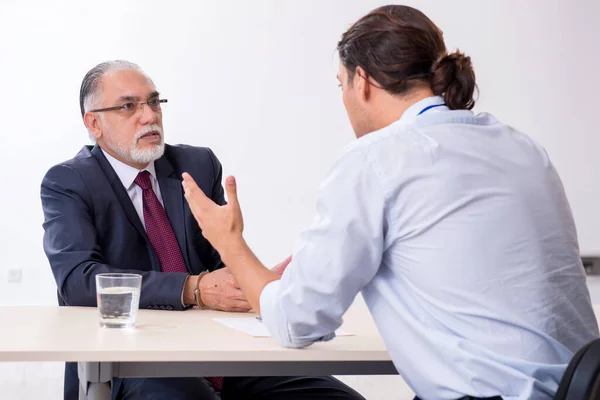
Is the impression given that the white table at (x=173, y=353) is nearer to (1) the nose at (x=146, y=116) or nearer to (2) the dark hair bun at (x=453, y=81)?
(2) the dark hair bun at (x=453, y=81)

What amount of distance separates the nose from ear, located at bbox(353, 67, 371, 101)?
3.65ft

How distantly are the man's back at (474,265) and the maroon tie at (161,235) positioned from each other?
982 mm

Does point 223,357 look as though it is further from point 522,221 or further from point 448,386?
point 522,221

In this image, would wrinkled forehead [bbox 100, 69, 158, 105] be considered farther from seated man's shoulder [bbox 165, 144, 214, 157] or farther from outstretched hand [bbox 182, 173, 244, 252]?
outstretched hand [bbox 182, 173, 244, 252]

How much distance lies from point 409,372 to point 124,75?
146 centimetres

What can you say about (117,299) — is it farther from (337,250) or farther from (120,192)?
(120,192)

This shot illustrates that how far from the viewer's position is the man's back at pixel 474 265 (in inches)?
48.6

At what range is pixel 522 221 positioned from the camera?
4.15ft

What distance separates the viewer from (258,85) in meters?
4.80

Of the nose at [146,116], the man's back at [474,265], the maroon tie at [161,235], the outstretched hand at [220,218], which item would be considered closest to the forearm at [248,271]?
the outstretched hand at [220,218]

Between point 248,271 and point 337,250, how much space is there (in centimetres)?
27

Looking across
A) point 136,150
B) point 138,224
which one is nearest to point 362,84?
point 138,224

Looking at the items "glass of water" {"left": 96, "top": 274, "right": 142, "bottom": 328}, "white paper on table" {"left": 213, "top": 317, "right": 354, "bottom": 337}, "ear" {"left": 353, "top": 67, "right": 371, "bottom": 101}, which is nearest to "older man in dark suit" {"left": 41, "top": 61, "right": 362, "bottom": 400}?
"white paper on table" {"left": 213, "top": 317, "right": 354, "bottom": 337}

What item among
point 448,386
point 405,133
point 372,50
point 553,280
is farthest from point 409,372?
point 372,50
